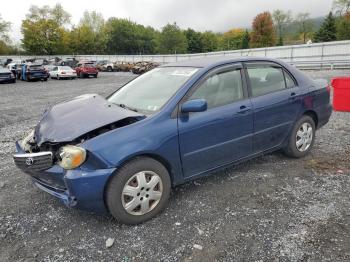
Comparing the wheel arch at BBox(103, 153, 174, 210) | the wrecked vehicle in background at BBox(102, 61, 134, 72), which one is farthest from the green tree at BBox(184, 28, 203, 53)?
the wheel arch at BBox(103, 153, 174, 210)

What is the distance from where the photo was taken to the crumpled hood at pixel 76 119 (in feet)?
11.0

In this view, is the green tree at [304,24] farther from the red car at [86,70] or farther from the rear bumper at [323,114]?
the rear bumper at [323,114]

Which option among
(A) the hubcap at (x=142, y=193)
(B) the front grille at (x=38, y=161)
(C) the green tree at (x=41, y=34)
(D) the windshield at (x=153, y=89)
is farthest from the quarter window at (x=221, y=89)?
(C) the green tree at (x=41, y=34)

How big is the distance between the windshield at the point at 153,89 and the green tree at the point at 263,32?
6696 cm

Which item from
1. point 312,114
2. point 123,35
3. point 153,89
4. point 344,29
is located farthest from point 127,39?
point 153,89

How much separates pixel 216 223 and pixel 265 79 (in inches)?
87.2

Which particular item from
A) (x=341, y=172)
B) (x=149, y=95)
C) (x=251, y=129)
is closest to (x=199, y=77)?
(x=149, y=95)

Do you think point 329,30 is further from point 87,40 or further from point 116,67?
point 87,40

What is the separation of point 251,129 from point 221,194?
0.94m

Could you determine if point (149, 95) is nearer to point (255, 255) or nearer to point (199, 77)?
point (199, 77)

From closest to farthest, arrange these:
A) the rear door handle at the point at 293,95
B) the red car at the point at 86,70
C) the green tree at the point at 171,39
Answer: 1. the rear door handle at the point at 293,95
2. the red car at the point at 86,70
3. the green tree at the point at 171,39

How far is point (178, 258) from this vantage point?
291 cm

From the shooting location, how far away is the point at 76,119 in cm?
359

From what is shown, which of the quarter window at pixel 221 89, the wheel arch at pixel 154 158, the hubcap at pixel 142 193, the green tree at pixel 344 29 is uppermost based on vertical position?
the green tree at pixel 344 29
